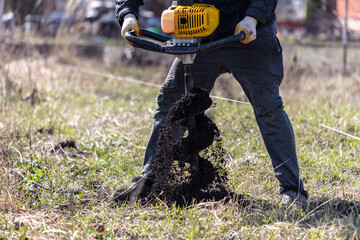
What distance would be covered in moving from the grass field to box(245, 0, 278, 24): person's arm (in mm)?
922

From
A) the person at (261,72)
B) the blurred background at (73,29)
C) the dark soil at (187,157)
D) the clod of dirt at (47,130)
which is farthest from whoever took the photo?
the blurred background at (73,29)

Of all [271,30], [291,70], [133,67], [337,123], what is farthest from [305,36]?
[271,30]

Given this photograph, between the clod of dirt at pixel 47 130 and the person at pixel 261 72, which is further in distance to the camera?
the clod of dirt at pixel 47 130

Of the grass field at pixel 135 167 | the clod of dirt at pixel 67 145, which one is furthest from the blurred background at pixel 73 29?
the clod of dirt at pixel 67 145

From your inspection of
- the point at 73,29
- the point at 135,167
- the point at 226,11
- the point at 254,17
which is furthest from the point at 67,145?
the point at 73,29

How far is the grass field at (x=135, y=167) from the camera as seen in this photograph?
100 inches

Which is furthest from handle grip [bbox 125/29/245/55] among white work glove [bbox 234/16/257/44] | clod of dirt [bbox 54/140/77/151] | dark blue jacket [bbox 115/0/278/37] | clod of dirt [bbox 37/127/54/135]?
clod of dirt [bbox 37/127/54/135]

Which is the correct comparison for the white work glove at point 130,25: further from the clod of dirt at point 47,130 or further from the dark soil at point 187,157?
the clod of dirt at point 47,130

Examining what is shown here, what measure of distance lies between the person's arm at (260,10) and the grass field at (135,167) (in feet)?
3.03

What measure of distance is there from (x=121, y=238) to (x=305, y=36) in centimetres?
1701

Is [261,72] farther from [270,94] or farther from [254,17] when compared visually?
[254,17]

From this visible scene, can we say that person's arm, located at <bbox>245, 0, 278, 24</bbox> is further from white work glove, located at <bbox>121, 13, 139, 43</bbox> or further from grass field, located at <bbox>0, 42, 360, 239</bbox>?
grass field, located at <bbox>0, 42, 360, 239</bbox>

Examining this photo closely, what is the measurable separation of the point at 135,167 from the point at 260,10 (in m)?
1.62

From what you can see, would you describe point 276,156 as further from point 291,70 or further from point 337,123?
point 291,70
